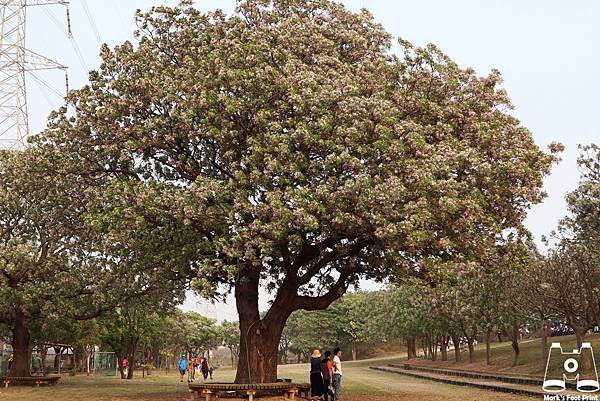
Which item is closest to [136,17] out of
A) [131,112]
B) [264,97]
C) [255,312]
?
[131,112]

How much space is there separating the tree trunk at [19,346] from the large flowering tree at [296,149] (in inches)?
729

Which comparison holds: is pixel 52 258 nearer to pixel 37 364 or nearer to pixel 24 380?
pixel 24 380

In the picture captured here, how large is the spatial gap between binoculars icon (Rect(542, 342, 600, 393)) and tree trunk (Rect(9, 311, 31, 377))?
104 feet

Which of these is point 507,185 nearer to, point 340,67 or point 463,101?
point 463,101

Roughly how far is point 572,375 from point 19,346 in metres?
34.8

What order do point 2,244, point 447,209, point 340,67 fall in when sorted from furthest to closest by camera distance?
point 2,244
point 340,67
point 447,209

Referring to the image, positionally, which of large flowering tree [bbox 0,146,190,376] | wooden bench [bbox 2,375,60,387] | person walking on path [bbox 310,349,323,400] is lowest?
wooden bench [bbox 2,375,60,387]

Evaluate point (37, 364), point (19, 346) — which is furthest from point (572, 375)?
point (37, 364)

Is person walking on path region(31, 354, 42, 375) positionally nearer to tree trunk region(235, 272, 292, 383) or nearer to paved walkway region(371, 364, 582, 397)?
paved walkway region(371, 364, 582, 397)

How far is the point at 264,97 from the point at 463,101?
26.4 ft

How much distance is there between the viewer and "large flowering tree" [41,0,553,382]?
2280 cm

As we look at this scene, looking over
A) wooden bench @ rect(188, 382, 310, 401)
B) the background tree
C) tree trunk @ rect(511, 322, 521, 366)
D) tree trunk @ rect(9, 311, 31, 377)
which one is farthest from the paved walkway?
the background tree

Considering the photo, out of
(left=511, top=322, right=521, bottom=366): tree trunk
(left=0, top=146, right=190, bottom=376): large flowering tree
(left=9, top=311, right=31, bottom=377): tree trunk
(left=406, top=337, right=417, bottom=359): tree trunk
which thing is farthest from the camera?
(left=406, top=337, right=417, bottom=359): tree trunk

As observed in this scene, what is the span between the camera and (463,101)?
26156 millimetres
